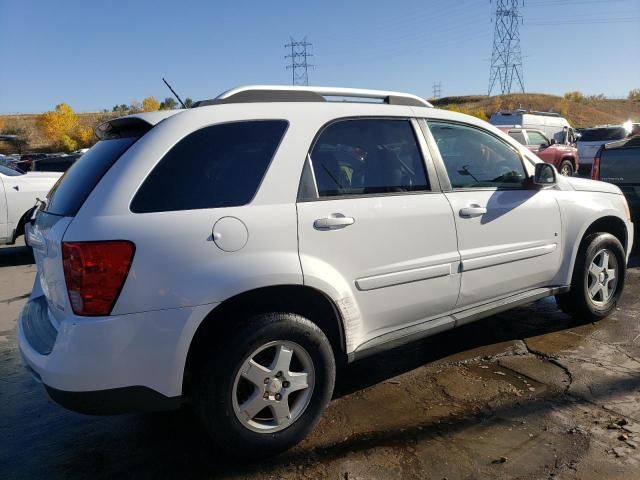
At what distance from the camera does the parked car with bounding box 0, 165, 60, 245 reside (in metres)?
7.98

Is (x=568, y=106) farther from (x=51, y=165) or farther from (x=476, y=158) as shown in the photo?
(x=476, y=158)

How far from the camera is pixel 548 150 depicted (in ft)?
56.6

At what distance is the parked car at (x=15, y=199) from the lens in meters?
7.98

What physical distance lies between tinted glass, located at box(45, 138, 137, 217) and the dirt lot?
1326mm

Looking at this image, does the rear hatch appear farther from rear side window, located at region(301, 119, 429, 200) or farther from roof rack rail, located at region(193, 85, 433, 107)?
rear side window, located at region(301, 119, 429, 200)

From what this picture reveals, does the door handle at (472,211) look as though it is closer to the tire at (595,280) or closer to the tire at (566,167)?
the tire at (595,280)

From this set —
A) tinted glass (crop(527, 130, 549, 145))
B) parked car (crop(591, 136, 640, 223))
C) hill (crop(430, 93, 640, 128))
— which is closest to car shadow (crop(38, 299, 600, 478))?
parked car (crop(591, 136, 640, 223))

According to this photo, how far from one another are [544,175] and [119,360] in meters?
3.19

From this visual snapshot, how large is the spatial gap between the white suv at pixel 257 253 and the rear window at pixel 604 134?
18494 millimetres

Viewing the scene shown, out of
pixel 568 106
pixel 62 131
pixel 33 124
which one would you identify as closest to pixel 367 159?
pixel 62 131

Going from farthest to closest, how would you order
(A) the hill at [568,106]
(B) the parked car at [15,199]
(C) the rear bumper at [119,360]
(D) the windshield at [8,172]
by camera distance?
(A) the hill at [568,106], (D) the windshield at [8,172], (B) the parked car at [15,199], (C) the rear bumper at [119,360]

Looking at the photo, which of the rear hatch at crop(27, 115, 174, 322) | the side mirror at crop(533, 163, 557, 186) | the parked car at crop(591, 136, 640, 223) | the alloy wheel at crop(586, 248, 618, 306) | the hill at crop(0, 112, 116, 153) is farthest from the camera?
the hill at crop(0, 112, 116, 153)

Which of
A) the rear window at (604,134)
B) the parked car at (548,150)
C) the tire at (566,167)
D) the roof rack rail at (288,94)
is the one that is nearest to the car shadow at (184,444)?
the roof rack rail at (288,94)

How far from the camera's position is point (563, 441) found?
2826 mm
